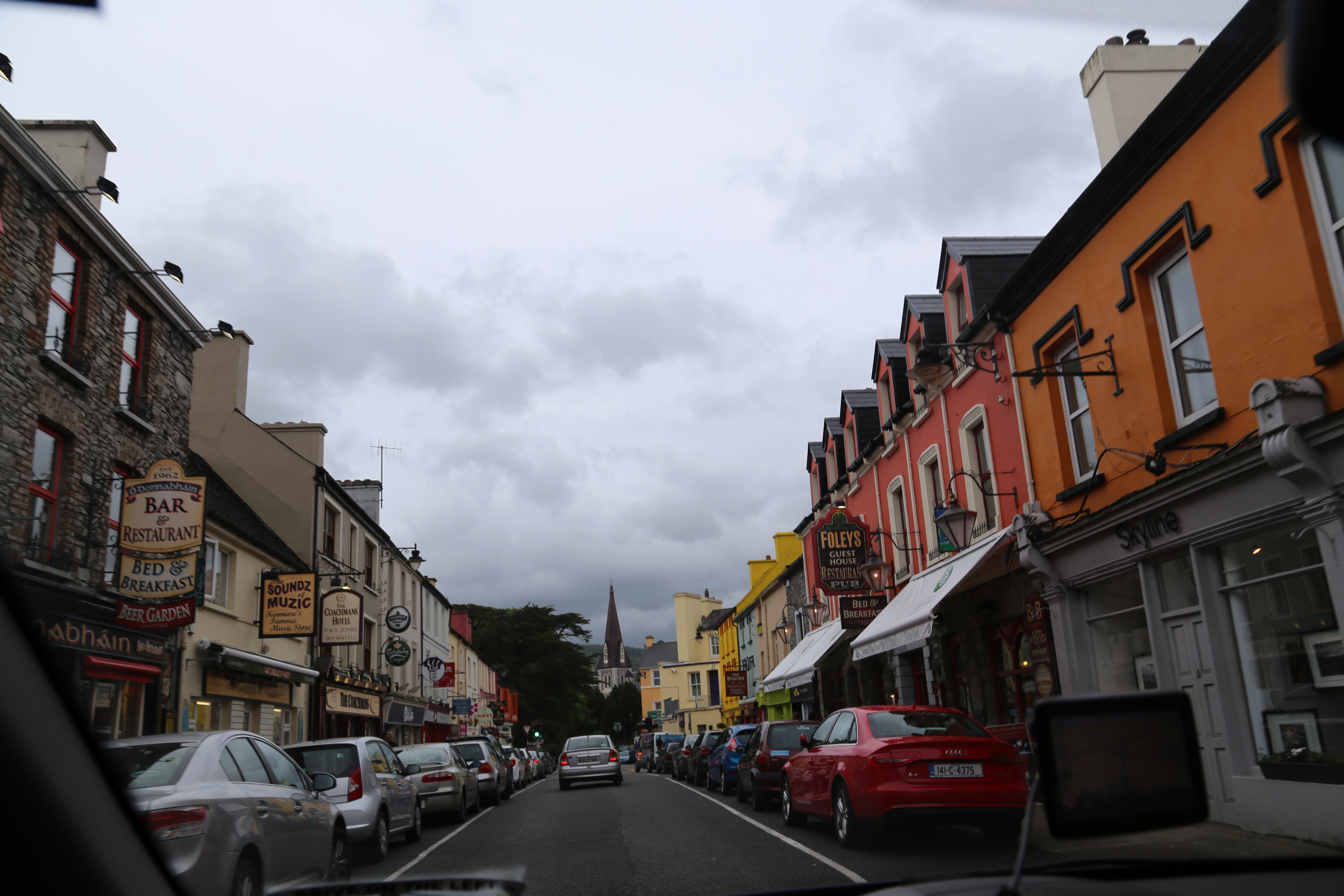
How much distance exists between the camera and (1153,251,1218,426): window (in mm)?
10297

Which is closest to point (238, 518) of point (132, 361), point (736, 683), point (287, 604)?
point (287, 604)

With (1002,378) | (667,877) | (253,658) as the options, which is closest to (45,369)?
(253,658)

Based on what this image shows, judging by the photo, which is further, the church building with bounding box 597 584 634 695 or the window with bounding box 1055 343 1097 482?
→ the church building with bounding box 597 584 634 695

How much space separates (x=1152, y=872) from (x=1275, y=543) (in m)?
8.23

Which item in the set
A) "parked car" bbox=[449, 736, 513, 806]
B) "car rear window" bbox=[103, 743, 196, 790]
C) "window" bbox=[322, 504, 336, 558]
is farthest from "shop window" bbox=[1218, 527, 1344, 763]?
"window" bbox=[322, 504, 336, 558]

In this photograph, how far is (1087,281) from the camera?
489 inches

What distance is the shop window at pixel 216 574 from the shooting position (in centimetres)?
1886

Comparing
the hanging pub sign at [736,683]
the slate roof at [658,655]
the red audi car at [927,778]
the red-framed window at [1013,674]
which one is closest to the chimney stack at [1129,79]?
the red-framed window at [1013,674]

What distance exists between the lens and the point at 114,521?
15.1m

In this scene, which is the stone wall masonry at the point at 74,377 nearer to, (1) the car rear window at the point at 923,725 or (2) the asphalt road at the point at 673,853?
(2) the asphalt road at the point at 673,853

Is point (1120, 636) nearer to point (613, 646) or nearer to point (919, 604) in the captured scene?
point (919, 604)

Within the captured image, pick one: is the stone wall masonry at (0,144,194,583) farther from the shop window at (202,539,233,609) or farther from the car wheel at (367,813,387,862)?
the car wheel at (367,813,387,862)

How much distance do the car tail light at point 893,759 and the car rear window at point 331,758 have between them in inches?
244

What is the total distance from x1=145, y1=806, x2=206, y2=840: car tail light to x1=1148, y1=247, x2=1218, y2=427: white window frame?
31.6ft
